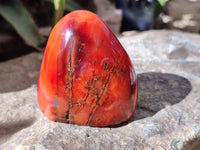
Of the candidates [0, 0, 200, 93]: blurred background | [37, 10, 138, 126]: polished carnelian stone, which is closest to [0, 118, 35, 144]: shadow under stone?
[37, 10, 138, 126]: polished carnelian stone

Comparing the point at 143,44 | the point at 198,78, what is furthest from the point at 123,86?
the point at 143,44

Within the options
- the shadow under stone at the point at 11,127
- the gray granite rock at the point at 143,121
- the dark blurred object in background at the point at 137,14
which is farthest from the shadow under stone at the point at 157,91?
the dark blurred object in background at the point at 137,14

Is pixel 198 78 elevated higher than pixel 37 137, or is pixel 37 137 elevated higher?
pixel 37 137

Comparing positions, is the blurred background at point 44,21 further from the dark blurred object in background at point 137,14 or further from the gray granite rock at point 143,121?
the gray granite rock at point 143,121

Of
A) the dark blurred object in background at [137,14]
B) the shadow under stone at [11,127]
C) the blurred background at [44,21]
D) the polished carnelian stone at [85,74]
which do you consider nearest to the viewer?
the polished carnelian stone at [85,74]

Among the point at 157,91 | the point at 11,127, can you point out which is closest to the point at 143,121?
the point at 157,91

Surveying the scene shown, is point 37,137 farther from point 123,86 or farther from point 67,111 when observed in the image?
point 123,86

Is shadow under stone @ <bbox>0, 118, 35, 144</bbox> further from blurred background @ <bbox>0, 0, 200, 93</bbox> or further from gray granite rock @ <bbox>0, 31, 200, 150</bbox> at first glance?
blurred background @ <bbox>0, 0, 200, 93</bbox>
